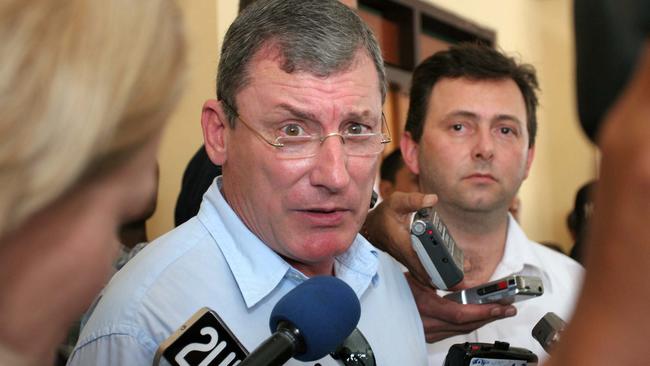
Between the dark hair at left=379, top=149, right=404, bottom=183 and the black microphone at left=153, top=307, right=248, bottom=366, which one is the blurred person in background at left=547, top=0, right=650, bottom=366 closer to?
the black microphone at left=153, top=307, right=248, bottom=366

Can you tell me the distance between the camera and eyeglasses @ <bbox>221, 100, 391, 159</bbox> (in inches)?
54.6

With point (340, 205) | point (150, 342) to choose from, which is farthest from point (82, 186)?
point (340, 205)

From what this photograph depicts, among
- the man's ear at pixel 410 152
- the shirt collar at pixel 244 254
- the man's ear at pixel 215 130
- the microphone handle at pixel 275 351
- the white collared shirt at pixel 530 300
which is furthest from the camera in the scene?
the man's ear at pixel 410 152

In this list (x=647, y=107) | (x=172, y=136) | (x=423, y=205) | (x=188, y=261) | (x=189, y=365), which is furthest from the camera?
(x=172, y=136)

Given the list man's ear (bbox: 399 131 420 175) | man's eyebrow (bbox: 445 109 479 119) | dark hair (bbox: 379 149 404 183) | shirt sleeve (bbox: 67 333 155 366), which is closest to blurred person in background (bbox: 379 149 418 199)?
dark hair (bbox: 379 149 404 183)

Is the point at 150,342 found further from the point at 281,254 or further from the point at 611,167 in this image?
the point at 611,167

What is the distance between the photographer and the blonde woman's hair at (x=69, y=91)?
0.62m

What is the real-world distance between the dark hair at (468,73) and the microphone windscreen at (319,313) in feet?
4.37

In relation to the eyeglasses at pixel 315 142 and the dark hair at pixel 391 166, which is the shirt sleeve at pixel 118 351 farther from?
the dark hair at pixel 391 166

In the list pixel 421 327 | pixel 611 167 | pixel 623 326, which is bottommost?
pixel 421 327

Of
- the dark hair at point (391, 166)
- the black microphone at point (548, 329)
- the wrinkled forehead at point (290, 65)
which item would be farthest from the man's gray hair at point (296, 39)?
the dark hair at point (391, 166)

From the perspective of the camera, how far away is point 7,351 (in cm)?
68

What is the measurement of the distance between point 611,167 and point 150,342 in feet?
2.88

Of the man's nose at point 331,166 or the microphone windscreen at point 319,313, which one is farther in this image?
the man's nose at point 331,166
